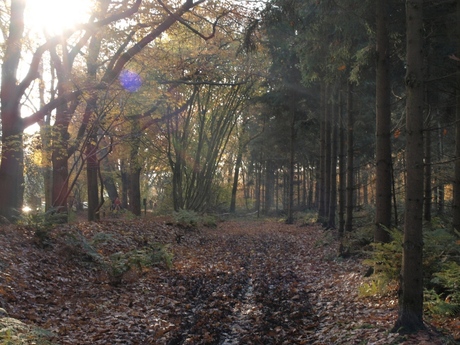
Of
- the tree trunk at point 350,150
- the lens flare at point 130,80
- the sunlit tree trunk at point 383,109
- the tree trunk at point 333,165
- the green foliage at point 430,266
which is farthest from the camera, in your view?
the tree trunk at point 333,165

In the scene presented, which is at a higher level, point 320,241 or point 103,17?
point 103,17

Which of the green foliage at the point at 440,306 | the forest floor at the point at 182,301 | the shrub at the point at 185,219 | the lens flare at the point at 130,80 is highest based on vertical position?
the lens flare at the point at 130,80

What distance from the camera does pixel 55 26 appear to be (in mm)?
13633

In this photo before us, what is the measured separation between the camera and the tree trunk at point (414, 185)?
4988mm

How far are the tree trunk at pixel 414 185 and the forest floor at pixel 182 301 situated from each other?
1.12ft

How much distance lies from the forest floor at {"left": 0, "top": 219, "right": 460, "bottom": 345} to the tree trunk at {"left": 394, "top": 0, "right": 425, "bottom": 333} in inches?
13.5

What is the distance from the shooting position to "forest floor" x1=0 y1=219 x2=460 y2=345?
219 inches

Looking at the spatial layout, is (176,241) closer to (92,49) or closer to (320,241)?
(320,241)

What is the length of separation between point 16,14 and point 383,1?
35.2ft

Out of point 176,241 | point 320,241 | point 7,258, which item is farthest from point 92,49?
point 320,241

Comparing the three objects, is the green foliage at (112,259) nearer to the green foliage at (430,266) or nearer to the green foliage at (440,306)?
the green foliage at (430,266)

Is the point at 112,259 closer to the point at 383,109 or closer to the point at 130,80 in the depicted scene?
the point at 383,109

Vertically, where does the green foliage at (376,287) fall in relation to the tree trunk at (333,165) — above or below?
below

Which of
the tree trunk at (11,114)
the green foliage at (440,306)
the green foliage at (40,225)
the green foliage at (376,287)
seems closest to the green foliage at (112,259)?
the green foliage at (40,225)
